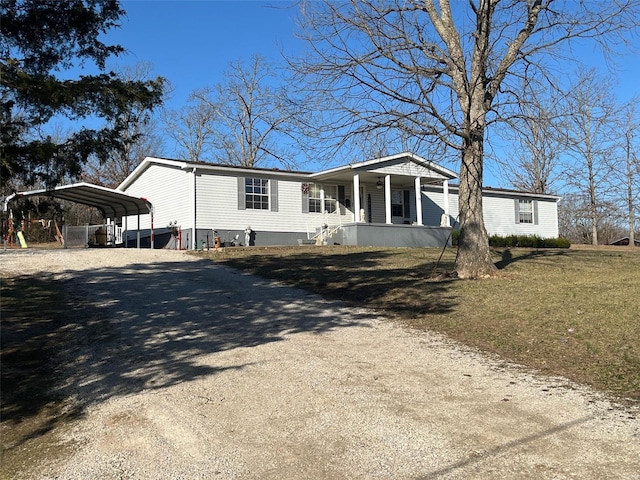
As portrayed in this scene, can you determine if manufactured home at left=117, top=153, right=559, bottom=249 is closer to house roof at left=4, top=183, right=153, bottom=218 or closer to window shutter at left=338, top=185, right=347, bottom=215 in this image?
window shutter at left=338, top=185, right=347, bottom=215

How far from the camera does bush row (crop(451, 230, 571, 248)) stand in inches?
1041

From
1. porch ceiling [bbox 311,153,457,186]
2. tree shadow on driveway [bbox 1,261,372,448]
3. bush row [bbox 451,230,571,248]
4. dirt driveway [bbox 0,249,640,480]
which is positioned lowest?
dirt driveway [bbox 0,249,640,480]

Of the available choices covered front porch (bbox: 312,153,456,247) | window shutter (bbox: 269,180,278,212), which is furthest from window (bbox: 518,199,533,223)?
window shutter (bbox: 269,180,278,212)

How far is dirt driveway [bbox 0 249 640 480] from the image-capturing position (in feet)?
12.4

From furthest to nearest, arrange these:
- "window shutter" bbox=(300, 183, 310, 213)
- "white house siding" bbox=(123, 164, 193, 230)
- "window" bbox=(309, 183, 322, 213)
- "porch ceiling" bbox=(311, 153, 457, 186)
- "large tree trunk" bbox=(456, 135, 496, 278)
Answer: "window" bbox=(309, 183, 322, 213) < "window shutter" bbox=(300, 183, 310, 213) < "porch ceiling" bbox=(311, 153, 457, 186) < "white house siding" bbox=(123, 164, 193, 230) < "large tree trunk" bbox=(456, 135, 496, 278)

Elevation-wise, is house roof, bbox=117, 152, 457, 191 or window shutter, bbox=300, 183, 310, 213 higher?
house roof, bbox=117, 152, 457, 191

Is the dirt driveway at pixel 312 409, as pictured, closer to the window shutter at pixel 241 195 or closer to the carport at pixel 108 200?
the carport at pixel 108 200

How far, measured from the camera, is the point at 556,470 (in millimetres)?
3557

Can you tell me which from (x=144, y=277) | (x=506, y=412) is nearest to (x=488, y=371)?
(x=506, y=412)

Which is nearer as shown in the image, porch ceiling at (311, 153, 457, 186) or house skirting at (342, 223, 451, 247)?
house skirting at (342, 223, 451, 247)

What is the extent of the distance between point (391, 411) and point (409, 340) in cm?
280

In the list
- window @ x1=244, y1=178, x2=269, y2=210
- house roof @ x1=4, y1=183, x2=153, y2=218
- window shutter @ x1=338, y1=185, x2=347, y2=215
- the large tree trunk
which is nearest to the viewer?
the large tree trunk

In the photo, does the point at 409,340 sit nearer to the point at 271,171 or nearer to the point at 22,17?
the point at 22,17

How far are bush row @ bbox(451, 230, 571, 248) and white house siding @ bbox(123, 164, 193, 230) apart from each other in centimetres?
1178
